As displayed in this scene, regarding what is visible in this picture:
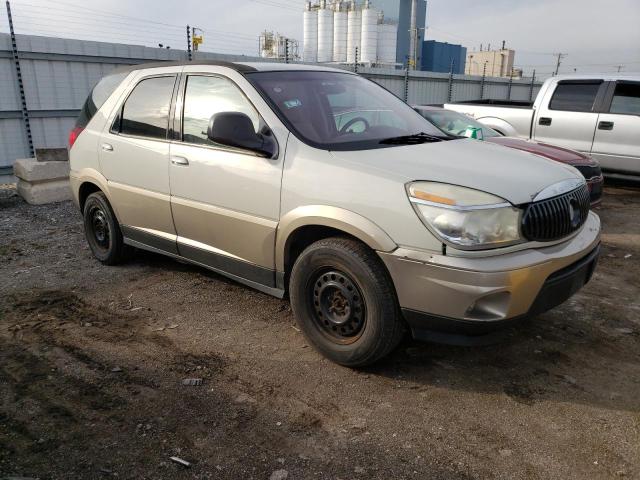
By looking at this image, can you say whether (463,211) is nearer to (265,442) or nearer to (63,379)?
(265,442)

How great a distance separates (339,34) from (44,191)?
31593mm

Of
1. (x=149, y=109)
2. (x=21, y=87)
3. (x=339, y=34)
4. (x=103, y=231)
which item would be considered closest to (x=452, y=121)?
(x=149, y=109)

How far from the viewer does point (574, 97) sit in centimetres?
878

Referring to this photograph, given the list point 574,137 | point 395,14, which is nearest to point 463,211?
point 574,137

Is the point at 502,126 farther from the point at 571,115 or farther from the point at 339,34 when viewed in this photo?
the point at 339,34

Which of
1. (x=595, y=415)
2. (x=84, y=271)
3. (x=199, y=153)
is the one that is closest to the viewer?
(x=595, y=415)

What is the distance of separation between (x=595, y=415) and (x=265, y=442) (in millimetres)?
1763

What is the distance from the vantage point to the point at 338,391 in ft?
9.82

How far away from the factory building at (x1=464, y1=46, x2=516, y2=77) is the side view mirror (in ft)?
157

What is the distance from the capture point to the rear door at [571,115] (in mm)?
8555

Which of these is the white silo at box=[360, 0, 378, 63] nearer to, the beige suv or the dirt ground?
the beige suv

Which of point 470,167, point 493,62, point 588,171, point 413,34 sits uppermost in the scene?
point 413,34

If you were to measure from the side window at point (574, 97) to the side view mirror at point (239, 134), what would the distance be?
7.25 metres

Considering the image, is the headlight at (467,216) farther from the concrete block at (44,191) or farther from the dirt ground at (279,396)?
the concrete block at (44,191)
